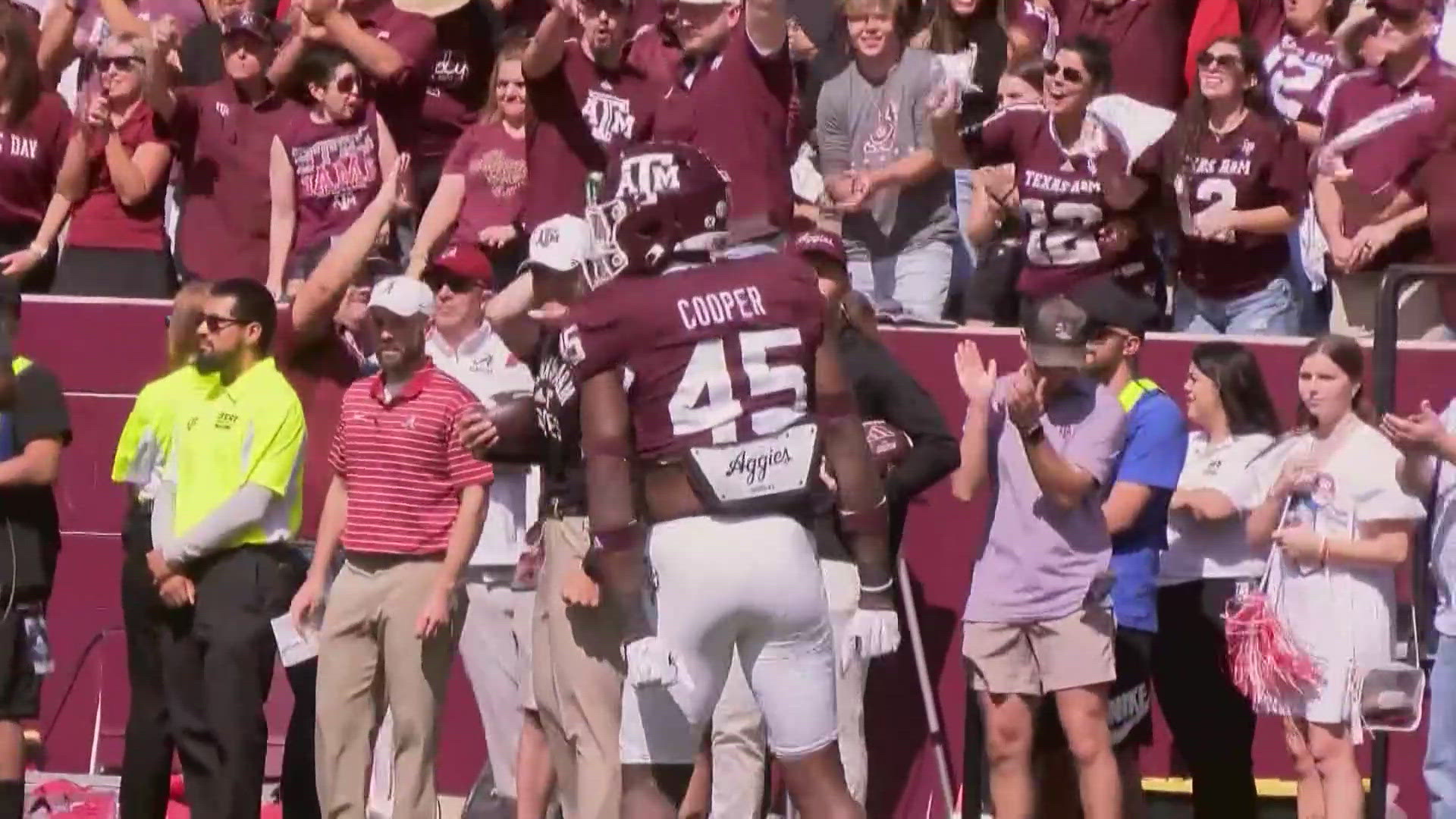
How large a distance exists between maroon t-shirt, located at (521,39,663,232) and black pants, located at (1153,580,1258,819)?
278cm

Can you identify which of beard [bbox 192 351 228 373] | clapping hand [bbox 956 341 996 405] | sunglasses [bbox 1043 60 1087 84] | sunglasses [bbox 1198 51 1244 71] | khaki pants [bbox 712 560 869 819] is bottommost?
khaki pants [bbox 712 560 869 819]

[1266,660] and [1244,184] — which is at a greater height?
[1244,184]

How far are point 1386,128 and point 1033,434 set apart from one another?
2537mm

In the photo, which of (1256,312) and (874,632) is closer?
(874,632)

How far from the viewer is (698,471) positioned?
724 centimetres

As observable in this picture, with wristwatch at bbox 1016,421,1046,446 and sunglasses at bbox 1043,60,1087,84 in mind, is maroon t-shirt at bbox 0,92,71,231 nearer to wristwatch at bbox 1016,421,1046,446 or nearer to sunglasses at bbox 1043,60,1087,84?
sunglasses at bbox 1043,60,1087,84

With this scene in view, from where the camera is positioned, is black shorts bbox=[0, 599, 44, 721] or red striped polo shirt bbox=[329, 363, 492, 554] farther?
black shorts bbox=[0, 599, 44, 721]

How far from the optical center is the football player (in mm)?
7242

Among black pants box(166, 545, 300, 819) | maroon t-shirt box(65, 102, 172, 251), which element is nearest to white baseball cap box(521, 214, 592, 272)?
black pants box(166, 545, 300, 819)

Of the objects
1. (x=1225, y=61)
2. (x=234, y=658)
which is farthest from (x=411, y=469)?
(x=1225, y=61)

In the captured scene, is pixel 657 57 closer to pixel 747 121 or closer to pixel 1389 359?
pixel 747 121

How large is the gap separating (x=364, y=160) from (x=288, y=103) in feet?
1.91

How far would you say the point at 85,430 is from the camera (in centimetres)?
1167

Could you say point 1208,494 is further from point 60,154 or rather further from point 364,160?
point 60,154
